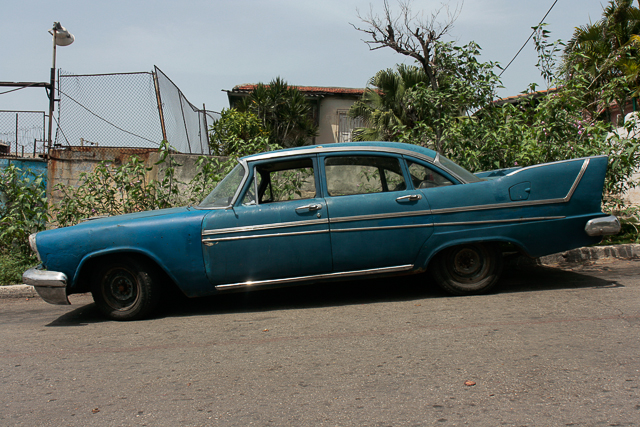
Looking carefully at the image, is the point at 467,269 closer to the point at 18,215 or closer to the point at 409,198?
the point at 409,198

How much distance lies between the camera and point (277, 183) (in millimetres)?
5371

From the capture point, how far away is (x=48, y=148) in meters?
8.99

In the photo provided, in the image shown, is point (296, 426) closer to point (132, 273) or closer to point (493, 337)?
point (493, 337)

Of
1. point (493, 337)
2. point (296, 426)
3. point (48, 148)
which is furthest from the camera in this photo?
point (48, 148)

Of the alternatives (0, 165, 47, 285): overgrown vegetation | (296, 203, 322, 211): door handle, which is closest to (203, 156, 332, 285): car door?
(296, 203, 322, 211): door handle

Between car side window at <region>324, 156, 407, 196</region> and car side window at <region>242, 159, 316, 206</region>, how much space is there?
0.73ft

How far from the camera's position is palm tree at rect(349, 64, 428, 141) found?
17.9 metres

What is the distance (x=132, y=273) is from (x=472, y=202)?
339cm

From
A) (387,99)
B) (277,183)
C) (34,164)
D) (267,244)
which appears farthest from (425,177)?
(387,99)

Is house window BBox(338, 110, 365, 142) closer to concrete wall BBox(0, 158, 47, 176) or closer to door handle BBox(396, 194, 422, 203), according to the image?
concrete wall BBox(0, 158, 47, 176)

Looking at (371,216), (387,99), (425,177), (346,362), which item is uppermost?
(387,99)

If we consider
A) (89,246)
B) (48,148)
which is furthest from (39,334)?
(48,148)

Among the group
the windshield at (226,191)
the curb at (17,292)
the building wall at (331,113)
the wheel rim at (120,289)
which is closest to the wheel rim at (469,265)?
the windshield at (226,191)

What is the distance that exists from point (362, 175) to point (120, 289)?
267 cm
